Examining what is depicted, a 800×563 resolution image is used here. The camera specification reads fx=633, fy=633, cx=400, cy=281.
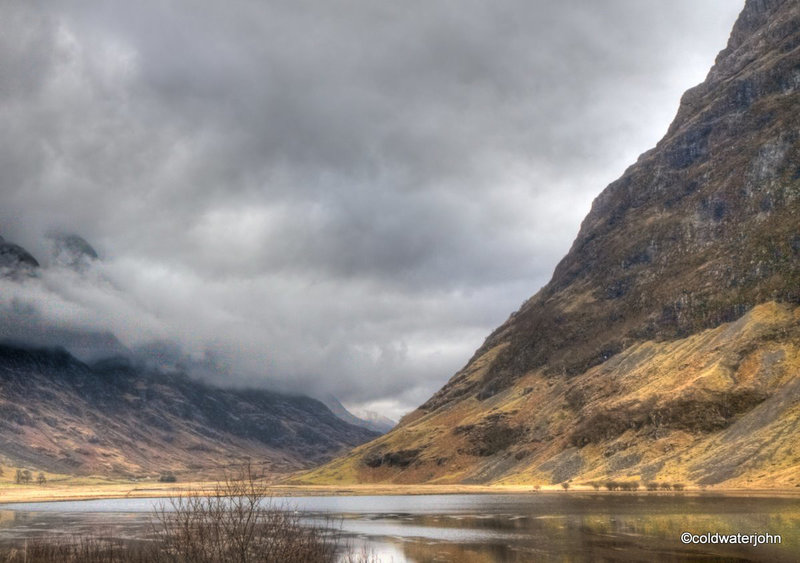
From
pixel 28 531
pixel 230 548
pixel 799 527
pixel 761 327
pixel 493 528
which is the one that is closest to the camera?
pixel 230 548

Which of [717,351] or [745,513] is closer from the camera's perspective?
[745,513]

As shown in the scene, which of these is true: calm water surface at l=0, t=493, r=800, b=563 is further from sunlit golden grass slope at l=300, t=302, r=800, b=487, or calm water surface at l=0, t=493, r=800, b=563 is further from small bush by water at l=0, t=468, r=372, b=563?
sunlit golden grass slope at l=300, t=302, r=800, b=487

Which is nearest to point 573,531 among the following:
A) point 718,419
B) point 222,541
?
point 222,541

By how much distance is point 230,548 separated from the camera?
31281mm

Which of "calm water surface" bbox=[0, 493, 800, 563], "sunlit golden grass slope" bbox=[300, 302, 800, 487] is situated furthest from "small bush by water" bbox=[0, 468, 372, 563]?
"sunlit golden grass slope" bbox=[300, 302, 800, 487]

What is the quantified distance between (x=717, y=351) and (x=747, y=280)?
103 feet

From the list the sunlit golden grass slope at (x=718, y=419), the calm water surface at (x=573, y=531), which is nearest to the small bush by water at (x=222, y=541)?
the calm water surface at (x=573, y=531)

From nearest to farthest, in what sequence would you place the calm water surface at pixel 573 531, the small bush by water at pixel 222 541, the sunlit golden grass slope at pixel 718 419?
1. the small bush by water at pixel 222 541
2. the calm water surface at pixel 573 531
3. the sunlit golden grass slope at pixel 718 419

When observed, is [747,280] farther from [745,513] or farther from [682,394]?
[745,513]

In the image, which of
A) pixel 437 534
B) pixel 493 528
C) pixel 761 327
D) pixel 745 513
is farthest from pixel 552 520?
pixel 761 327

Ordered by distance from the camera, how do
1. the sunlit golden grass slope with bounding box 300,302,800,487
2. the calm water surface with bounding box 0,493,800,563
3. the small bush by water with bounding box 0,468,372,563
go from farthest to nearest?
the sunlit golden grass slope with bounding box 300,302,800,487
the calm water surface with bounding box 0,493,800,563
the small bush by water with bounding box 0,468,372,563

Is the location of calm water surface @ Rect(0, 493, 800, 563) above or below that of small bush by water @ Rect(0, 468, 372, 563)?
below

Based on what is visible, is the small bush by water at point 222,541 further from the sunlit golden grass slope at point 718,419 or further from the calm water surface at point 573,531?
the sunlit golden grass slope at point 718,419

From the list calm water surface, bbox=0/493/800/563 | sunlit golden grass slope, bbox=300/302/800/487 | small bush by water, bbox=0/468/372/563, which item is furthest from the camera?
sunlit golden grass slope, bbox=300/302/800/487
